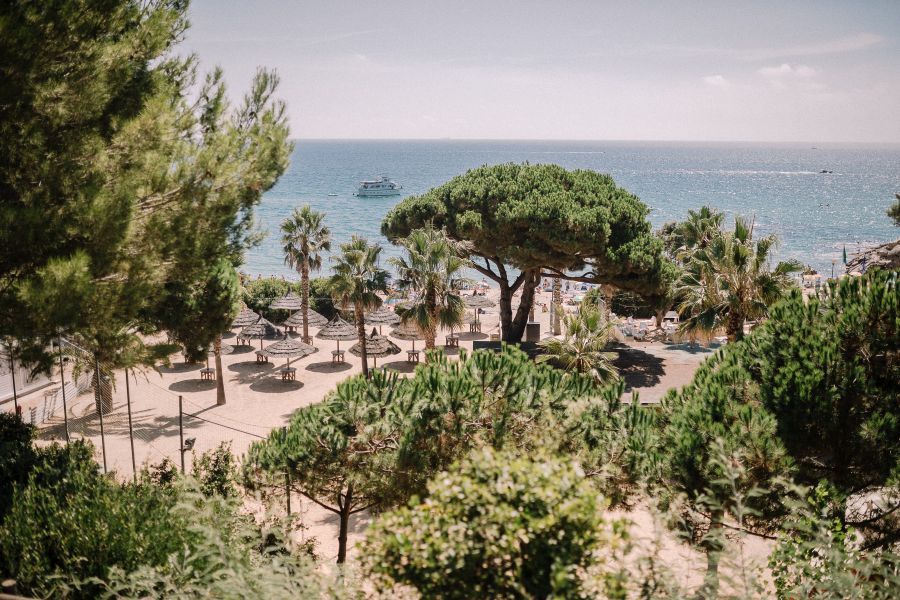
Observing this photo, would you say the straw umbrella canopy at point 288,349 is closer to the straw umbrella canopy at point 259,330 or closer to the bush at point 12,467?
the straw umbrella canopy at point 259,330

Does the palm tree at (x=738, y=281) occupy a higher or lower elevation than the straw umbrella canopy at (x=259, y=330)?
higher

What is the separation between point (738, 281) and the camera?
1466 centimetres

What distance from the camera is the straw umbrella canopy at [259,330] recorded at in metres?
25.6

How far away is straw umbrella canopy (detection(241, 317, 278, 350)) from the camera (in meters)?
25.6

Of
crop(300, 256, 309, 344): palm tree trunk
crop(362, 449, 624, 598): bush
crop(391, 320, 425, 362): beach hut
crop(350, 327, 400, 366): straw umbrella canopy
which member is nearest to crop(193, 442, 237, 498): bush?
crop(362, 449, 624, 598): bush

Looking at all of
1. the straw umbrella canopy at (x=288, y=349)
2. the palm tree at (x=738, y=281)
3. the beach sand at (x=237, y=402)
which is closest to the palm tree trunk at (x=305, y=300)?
the beach sand at (x=237, y=402)

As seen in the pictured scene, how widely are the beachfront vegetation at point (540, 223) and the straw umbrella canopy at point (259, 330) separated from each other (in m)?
6.40

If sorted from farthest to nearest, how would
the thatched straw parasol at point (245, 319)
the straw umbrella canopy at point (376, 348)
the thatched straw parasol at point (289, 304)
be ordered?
the thatched straw parasol at point (289, 304) < the thatched straw parasol at point (245, 319) < the straw umbrella canopy at point (376, 348)

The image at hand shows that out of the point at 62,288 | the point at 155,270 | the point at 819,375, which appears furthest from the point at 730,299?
the point at 62,288

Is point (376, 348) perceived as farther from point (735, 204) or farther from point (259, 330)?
point (735, 204)

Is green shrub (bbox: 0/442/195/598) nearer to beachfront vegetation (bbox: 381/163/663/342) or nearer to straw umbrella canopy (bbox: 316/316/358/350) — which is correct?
beachfront vegetation (bbox: 381/163/663/342)

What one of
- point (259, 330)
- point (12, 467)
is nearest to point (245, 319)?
point (259, 330)

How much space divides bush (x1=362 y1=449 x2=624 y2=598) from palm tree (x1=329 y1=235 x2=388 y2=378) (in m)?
18.0

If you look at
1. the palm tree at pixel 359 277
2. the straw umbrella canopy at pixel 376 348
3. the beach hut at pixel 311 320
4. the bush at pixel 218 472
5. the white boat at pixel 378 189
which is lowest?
the straw umbrella canopy at pixel 376 348
